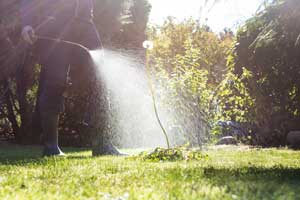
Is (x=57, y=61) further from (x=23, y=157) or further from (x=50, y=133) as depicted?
(x=23, y=157)

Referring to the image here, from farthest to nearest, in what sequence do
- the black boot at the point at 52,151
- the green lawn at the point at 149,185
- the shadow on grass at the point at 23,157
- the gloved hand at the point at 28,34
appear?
the black boot at the point at 52,151, the gloved hand at the point at 28,34, the shadow on grass at the point at 23,157, the green lawn at the point at 149,185

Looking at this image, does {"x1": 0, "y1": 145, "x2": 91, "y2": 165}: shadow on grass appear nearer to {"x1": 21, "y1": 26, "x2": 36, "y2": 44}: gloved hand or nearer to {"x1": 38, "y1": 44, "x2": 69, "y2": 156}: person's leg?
{"x1": 38, "y1": 44, "x2": 69, "y2": 156}: person's leg

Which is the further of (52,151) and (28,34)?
(52,151)

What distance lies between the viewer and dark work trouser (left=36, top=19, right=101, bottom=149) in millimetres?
5824

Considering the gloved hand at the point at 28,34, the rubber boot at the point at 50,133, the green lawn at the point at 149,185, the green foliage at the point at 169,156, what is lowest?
the green lawn at the point at 149,185

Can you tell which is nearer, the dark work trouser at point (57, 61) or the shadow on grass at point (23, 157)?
the shadow on grass at point (23, 157)

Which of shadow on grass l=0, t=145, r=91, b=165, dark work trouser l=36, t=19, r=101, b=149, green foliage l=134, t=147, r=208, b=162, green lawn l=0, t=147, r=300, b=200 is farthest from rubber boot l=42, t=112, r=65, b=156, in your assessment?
green lawn l=0, t=147, r=300, b=200

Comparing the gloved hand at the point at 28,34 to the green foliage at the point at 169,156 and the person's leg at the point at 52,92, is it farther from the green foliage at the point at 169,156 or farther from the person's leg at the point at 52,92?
the green foliage at the point at 169,156

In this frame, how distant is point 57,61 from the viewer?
5879 millimetres

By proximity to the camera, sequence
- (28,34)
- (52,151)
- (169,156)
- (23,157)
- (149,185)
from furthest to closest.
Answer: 1. (23,157)
2. (52,151)
3. (28,34)
4. (169,156)
5. (149,185)

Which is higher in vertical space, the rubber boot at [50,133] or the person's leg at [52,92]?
the person's leg at [52,92]

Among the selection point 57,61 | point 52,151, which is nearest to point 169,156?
point 52,151

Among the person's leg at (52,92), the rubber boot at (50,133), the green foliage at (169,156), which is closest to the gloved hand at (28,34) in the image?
the person's leg at (52,92)

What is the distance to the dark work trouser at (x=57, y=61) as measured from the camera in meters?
5.82
